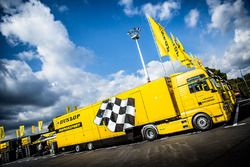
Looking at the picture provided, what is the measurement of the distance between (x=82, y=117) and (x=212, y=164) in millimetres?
10554

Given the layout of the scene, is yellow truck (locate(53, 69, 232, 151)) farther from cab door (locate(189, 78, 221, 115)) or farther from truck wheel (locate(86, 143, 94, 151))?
truck wheel (locate(86, 143, 94, 151))

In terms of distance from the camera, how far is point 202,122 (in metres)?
8.40

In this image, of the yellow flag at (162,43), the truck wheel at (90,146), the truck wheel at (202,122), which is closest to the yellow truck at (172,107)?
the truck wheel at (202,122)

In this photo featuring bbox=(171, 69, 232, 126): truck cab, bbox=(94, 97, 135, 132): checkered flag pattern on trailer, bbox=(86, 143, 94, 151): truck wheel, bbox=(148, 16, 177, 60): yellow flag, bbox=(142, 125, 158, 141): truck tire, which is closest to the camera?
bbox=(171, 69, 232, 126): truck cab

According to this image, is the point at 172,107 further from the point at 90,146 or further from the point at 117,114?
the point at 90,146

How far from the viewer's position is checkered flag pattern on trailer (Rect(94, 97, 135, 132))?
10375 millimetres

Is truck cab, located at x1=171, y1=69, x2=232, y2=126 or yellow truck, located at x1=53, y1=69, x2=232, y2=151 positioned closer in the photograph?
truck cab, located at x1=171, y1=69, x2=232, y2=126

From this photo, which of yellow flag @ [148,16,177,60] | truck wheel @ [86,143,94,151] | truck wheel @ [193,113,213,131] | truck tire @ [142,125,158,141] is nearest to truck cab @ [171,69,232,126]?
truck wheel @ [193,113,213,131]

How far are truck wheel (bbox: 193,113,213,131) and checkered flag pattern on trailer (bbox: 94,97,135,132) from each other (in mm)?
3537

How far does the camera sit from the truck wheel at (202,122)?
821 cm

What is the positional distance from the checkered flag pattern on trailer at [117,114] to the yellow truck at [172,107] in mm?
89

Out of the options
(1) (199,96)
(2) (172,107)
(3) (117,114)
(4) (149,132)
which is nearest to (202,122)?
(1) (199,96)

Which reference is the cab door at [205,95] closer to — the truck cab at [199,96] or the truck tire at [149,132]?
the truck cab at [199,96]

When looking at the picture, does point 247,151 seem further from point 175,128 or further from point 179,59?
point 179,59
